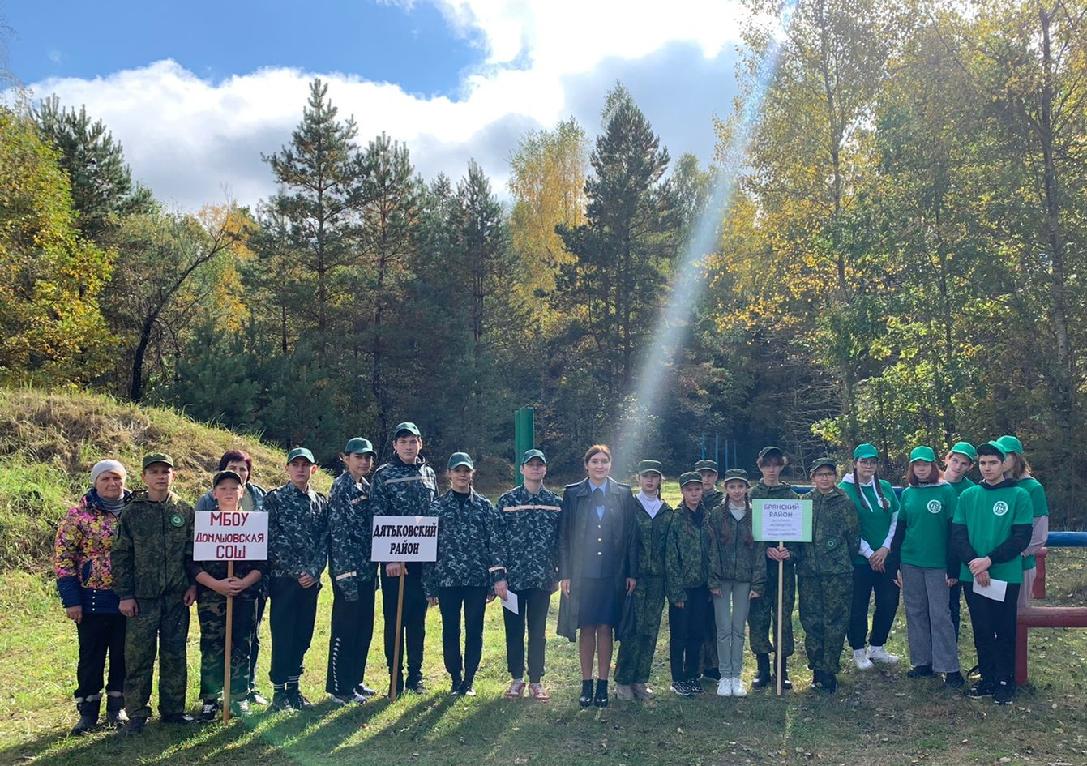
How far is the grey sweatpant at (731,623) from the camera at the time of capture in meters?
6.58

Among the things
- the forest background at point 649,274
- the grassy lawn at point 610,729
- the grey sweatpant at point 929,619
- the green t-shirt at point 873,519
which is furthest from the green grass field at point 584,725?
the forest background at point 649,274

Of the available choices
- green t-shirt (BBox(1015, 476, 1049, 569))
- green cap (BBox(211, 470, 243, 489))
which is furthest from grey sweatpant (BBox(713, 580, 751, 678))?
green cap (BBox(211, 470, 243, 489))

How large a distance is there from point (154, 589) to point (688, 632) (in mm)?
4238

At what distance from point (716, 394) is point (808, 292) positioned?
658 inches

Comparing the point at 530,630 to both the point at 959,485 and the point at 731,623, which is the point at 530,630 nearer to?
the point at 731,623

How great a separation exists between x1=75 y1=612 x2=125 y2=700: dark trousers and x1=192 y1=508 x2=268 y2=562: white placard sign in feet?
2.66

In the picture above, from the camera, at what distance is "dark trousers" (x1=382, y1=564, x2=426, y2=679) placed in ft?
21.4

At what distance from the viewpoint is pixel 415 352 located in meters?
30.3

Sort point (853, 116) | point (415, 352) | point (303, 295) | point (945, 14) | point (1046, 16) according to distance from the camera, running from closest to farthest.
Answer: point (1046, 16) < point (945, 14) < point (853, 116) < point (303, 295) < point (415, 352)

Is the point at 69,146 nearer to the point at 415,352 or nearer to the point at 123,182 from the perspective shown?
the point at 123,182

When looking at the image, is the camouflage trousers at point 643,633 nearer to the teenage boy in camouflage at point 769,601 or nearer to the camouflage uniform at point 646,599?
the camouflage uniform at point 646,599

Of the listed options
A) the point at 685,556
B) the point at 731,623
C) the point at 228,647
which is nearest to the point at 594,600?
the point at 685,556

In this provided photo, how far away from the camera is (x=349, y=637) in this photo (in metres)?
6.32

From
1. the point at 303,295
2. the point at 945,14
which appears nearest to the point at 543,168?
the point at 303,295
